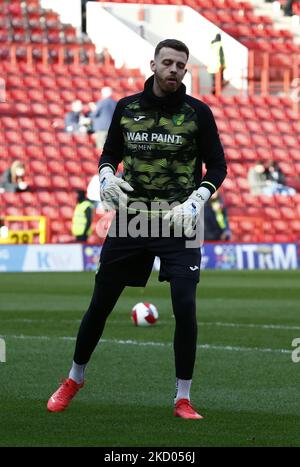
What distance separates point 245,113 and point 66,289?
56.1 ft

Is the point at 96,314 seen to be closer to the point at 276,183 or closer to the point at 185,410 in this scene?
the point at 185,410

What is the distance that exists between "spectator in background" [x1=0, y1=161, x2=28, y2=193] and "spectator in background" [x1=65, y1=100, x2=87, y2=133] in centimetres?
273

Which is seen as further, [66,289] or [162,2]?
[162,2]

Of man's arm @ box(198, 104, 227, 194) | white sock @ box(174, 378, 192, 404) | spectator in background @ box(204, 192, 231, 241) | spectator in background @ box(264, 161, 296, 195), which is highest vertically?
man's arm @ box(198, 104, 227, 194)

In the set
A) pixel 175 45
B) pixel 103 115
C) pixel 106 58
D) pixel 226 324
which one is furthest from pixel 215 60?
pixel 175 45

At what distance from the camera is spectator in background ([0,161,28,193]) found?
2875 cm

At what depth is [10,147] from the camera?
101 feet

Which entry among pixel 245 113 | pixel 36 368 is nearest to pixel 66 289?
pixel 36 368

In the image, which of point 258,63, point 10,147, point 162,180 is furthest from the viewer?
point 258,63

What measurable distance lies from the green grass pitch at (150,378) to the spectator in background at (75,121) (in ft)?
48.4

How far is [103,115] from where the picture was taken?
29.5 m

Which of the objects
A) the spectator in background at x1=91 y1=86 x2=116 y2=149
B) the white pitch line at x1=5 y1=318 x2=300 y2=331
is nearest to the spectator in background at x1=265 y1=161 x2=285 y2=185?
the spectator in background at x1=91 y1=86 x2=116 y2=149

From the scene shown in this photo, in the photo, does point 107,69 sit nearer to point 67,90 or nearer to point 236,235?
point 67,90

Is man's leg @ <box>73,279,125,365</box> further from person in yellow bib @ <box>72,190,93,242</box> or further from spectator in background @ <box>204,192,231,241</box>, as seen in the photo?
spectator in background @ <box>204,192,231,241</box>
